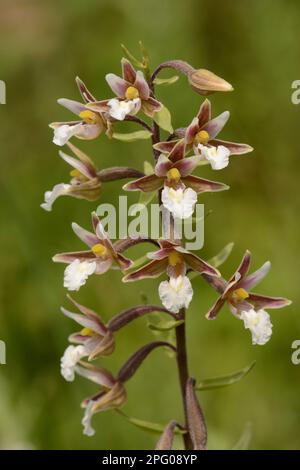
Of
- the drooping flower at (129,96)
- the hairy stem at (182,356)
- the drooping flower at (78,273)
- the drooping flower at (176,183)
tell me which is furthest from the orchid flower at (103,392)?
the drooping flower at (129,96)

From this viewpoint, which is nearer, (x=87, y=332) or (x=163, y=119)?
(x=163, y=119)

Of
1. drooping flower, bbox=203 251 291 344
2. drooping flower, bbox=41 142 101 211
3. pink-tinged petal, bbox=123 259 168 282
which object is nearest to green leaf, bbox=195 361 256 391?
drooping flower, bbox=203 251 291 344

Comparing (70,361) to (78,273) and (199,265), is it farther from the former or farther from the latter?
(199,265)

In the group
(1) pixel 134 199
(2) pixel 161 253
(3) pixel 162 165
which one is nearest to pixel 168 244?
(2) pixel 161 253

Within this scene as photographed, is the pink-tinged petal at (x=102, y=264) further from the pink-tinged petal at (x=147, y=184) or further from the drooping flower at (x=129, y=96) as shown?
the drooping flower at (x=129, y=96)

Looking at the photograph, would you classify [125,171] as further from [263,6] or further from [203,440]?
[263,6]
